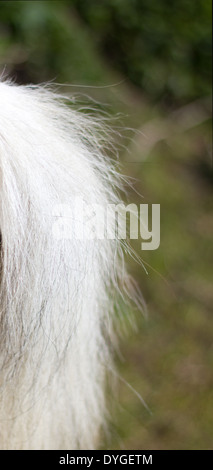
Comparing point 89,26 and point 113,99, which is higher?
point 89,26

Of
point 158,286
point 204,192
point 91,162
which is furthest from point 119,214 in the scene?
point 204,192

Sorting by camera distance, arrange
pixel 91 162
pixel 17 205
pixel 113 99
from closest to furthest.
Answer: pixel 17 205 < pixel 91 162 < pixel 113 99

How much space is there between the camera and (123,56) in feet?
6.70

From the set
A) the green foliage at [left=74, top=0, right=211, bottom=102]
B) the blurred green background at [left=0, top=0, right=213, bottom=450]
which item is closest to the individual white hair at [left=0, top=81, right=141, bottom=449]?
the blurred green background at [left=0, top=0, right=213, bottom=450]

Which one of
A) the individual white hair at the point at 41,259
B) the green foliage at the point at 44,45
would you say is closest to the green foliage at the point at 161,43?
the green foliage at the point at 44,45

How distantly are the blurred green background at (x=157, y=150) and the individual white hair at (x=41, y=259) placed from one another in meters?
0.34

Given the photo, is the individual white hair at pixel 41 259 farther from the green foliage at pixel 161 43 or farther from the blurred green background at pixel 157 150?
the green foliage at pixel 161 43

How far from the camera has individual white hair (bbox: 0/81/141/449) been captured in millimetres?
580

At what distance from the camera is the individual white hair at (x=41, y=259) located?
0.58 meters

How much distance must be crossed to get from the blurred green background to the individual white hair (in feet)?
1.12

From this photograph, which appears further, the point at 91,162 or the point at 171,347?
→ the point at 171,347

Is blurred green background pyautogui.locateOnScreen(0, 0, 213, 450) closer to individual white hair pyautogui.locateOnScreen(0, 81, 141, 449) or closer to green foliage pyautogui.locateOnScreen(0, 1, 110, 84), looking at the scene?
green foliage pyautogui.locateOnScreen(0, 1, 110, 84)
